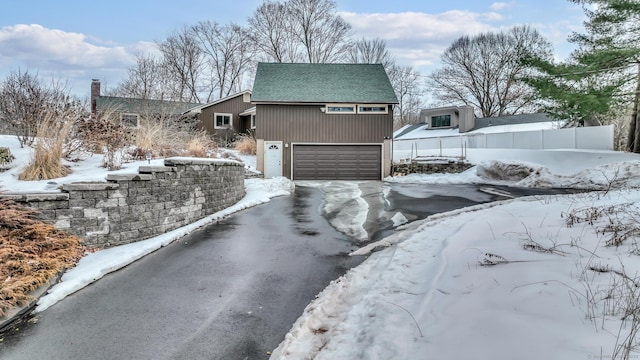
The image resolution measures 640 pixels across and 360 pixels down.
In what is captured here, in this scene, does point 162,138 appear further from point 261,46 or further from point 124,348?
point 261,46

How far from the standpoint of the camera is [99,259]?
5.27 m

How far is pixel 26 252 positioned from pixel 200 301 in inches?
99.0

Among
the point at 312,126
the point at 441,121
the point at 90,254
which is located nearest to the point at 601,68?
the point at 312,126

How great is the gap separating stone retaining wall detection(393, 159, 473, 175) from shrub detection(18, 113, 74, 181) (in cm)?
1609

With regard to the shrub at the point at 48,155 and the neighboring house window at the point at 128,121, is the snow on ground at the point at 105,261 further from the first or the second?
the neighboring house window at the point at 128,121

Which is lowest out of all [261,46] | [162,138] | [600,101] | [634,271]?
[634,271]

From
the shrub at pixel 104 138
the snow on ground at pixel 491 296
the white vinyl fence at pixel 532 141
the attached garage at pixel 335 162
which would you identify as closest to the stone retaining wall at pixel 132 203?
the shrub at pixel 104 138

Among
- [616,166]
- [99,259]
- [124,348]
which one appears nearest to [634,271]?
[124,348]

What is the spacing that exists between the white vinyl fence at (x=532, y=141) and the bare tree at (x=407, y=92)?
14.7 m

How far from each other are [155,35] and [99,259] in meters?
34.8

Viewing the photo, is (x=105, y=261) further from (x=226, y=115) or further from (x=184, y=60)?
(x=184, y=60)

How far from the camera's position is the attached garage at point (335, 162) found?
19.4 metres

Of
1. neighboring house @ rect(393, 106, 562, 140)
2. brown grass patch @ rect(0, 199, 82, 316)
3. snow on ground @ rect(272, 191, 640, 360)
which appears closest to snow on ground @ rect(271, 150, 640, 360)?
snow on ground @ rect(272, 191, 640, 360)

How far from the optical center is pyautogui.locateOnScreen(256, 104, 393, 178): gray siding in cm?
1936
